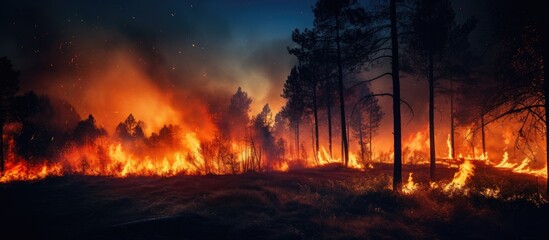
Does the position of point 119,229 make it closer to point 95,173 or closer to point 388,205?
point 388,205

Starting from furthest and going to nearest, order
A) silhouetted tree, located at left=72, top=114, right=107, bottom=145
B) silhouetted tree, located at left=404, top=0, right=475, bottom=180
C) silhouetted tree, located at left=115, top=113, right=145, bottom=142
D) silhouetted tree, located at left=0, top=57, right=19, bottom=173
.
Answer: silhouetted tree, located at left=115, top=113, right=145, bottom=142, silhouetted tree, located at left=72, top=114, right=107, bottom=145, silhouetted tree, located at left=0, top=57, right=19, bottom=173, silhouetted tree, located at left=404, top=0, right=475, bottom=180

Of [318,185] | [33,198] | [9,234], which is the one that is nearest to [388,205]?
[318,185]

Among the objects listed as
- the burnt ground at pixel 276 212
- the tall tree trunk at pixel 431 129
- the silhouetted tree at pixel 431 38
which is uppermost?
the silhouetted tree at pixel 431 38

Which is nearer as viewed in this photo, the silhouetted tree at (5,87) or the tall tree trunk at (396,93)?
the tall tree trunk at (396,93)

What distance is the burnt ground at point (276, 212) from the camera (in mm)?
9180

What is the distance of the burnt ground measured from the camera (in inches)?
361

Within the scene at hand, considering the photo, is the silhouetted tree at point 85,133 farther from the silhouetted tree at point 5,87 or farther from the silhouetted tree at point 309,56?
the silhouetted tree at point 309,56

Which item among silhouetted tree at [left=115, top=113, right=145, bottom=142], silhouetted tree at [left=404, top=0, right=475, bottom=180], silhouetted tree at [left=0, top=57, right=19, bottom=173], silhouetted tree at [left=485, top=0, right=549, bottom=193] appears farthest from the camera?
silhouetted tree at [left=115, top=113, right=145, bottom=142]

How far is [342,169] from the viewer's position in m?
22.3

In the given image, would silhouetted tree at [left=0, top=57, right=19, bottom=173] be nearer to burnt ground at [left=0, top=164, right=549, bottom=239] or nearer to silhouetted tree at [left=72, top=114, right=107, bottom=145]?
silhouetted tree at [left=72, top=114, right=107, bottom=145]

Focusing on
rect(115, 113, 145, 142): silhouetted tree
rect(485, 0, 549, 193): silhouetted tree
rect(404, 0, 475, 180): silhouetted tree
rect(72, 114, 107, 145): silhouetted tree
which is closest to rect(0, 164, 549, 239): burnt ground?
rect(485, 0, 549, 193): silhouetted tree

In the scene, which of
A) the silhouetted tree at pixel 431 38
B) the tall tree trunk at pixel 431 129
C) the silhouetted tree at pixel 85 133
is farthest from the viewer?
the silhouetted tree at pixel 85 133

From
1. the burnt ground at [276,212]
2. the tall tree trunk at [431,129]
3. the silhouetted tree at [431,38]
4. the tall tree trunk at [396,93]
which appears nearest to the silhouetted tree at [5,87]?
the burnt ground at [276,212]

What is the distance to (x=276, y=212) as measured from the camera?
11.5 m
